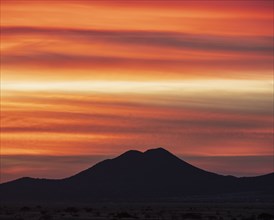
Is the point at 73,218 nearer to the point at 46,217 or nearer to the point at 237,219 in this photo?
the point at 46,217

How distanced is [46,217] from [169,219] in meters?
15.6

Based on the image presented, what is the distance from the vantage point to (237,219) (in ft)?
490

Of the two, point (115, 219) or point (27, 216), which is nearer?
point (115, 219)

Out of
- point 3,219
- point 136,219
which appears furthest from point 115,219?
point 3,219

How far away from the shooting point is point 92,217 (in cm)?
14812

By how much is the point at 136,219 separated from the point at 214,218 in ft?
38.5

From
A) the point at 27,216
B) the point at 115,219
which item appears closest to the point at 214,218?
the point at 115,219

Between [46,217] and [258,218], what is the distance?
28.4 metres

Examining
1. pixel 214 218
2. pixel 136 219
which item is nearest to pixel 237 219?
pixel 214 218

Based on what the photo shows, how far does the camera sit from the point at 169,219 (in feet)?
479

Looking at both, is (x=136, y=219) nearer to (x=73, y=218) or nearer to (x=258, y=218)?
(x=73, y=218)

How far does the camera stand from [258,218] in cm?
15175

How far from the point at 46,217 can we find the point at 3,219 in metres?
5.40

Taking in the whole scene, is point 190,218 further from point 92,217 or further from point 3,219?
point 3,219
